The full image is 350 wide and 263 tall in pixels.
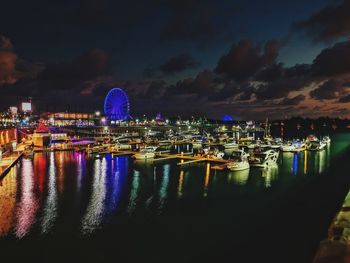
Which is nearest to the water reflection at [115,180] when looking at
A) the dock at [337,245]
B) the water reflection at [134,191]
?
the water reflection at [134,191]

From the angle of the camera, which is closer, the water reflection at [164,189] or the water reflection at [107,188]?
the water reflection at [107,188]

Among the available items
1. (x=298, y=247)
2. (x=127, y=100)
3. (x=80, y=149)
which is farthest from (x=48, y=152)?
(x=127, y=100)

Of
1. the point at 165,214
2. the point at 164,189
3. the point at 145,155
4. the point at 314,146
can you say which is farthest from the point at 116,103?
the point at 165,214

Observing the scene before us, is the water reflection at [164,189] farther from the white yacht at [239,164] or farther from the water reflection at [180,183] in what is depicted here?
the white yacht at [239,164]

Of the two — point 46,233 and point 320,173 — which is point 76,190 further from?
point 320,173

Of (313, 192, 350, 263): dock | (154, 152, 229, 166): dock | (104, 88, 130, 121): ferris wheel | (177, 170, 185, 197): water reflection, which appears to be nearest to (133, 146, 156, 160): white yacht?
(154, 152, 229, 166): dock

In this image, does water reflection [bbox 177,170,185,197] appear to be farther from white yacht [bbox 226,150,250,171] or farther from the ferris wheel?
the ferris wheel
